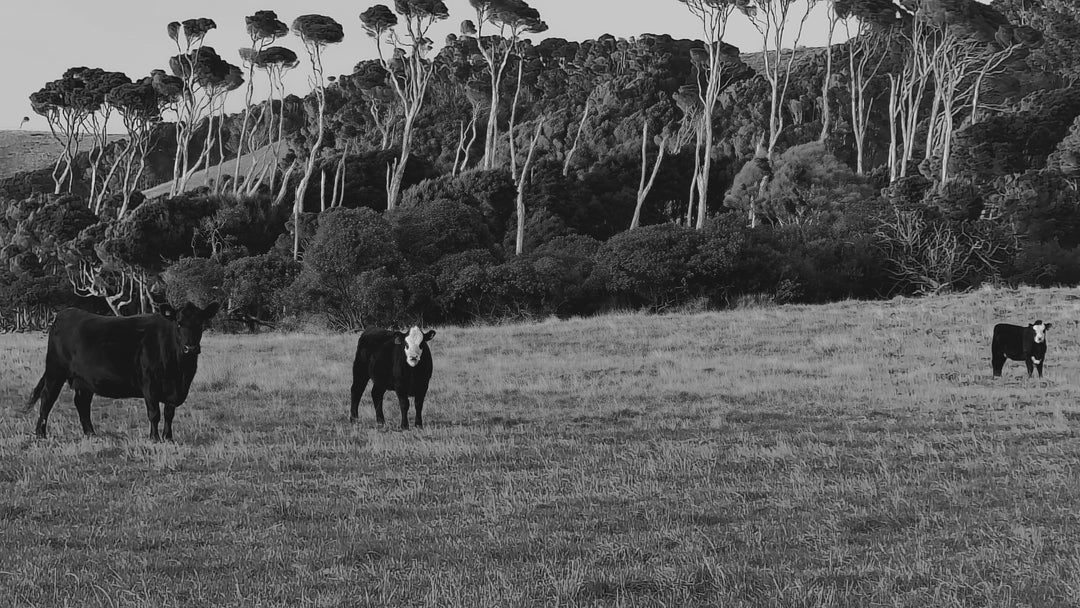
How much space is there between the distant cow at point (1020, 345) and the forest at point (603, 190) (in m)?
21.5

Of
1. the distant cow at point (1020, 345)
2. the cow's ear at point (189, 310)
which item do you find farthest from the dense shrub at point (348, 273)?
the cow's ear at point (189, 310)

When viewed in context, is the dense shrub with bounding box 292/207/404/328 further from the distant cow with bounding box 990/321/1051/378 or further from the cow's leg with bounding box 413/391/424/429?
the cow's leg with bounding box 413/391/424/429

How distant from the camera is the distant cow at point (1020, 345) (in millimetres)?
21281

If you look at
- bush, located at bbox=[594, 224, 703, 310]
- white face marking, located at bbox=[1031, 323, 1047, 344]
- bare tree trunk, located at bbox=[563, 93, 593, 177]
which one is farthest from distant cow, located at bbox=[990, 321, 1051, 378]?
bare tree trunk, located at bbox=[563, 93, 593, 177]

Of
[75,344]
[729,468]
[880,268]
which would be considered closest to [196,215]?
[880,268]

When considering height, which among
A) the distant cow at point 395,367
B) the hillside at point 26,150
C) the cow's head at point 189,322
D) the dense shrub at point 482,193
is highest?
the hillside at point 26,150

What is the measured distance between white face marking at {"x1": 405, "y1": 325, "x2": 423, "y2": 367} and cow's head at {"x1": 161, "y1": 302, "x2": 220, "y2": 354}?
2853mm

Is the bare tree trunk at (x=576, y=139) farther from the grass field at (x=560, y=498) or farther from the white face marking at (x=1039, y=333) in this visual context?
the grass field at (x=560, y=498)

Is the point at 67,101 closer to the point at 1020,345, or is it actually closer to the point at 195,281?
the point at 195,281

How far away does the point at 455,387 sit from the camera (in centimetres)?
1945

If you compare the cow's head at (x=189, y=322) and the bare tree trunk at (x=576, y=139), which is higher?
the bare tree trunk at (x=576, y=139)

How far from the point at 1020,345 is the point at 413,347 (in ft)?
44.4

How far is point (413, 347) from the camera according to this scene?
47.3 ft

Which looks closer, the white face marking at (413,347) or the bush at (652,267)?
the white face marking at (413,347)
